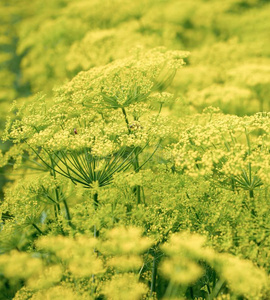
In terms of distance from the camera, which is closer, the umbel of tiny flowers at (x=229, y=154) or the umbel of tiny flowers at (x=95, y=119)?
the umbel of tiny flowers at (x=229, y=154)

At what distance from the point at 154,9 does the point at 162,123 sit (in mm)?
2613

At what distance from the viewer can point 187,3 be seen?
4031 millimetres

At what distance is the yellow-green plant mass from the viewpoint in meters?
1.85

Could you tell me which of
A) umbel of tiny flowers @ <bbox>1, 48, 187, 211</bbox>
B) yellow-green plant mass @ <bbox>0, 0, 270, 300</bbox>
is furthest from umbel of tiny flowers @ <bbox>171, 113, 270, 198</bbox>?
umbel of tiny flowers @ <bbox>1, 48, 187, 211</bbox>

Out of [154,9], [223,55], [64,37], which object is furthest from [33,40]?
[223,55]

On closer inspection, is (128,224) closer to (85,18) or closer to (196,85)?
(196,85)

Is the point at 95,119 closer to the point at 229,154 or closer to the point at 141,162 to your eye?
the point at 141,162

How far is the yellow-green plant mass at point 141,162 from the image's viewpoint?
72.7 inches

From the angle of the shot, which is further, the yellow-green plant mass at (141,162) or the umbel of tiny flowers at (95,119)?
the umbel of tiny flowers at (95,119)

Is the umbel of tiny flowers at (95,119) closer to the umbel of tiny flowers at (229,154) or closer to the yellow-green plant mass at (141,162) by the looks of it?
the yellow-green plant mass at (141,162)

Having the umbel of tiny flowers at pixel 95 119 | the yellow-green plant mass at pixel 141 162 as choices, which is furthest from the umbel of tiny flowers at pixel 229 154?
the umbel of tiny flowers at pixel 95 119

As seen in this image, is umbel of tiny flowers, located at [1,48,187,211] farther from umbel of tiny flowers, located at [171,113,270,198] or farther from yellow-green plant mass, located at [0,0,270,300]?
umbel of tiny flowers, located at [171,113,270,198]

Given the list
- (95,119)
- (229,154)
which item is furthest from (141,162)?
(229,154)

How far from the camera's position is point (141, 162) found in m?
2.72
